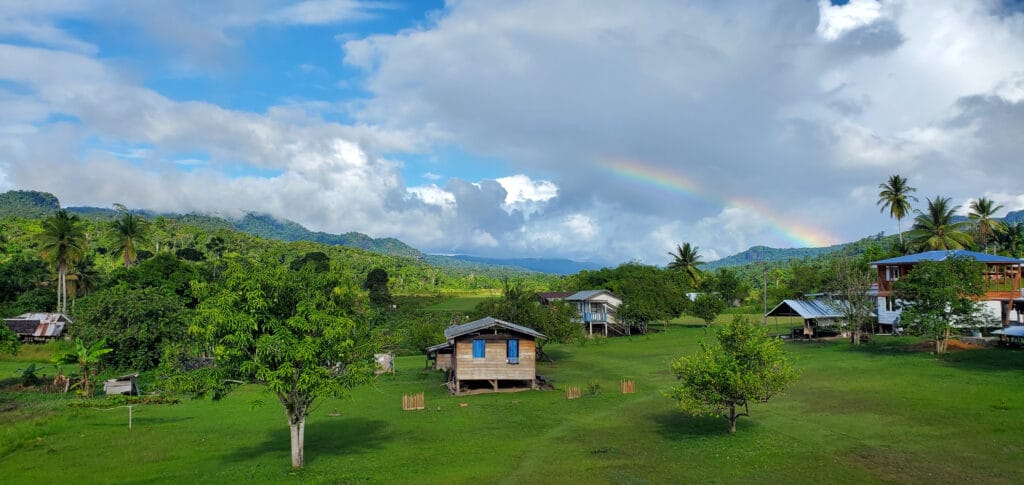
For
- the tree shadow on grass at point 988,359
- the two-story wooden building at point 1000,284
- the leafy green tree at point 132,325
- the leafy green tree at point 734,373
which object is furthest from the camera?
the two-story wooden building at point 1000,284

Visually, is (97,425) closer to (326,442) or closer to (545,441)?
(326,442)

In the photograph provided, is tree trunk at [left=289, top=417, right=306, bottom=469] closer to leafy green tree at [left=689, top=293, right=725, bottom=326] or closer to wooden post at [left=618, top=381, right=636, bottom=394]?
wooden post at [left=618, top=381, right=636, bottom=394]

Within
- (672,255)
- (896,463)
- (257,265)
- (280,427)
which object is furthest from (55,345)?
(672,255)

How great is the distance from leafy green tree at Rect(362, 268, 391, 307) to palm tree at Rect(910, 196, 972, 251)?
282 ft

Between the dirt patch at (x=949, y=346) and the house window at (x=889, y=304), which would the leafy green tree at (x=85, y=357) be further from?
the house window at (x=889, y=304)

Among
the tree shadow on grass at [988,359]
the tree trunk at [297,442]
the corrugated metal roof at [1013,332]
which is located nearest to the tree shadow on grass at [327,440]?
the tree trunk at [297,442]

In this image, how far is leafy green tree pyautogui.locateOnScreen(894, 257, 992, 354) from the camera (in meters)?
43.9

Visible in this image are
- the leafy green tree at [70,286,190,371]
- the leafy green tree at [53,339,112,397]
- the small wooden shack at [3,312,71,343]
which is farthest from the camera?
the small wooden shack at [3,312,71,343]

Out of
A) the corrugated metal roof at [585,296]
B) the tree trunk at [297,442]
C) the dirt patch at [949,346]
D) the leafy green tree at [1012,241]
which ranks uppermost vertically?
the leafy green tree at [1012,241]

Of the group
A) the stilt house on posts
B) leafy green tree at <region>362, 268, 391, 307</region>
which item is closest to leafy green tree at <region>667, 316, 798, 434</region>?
the stilt house on posts

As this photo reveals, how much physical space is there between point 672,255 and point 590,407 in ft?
291

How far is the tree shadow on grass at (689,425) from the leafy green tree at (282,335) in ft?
47.2

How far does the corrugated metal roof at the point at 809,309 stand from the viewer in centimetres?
6347

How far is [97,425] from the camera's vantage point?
3400 centimetres
